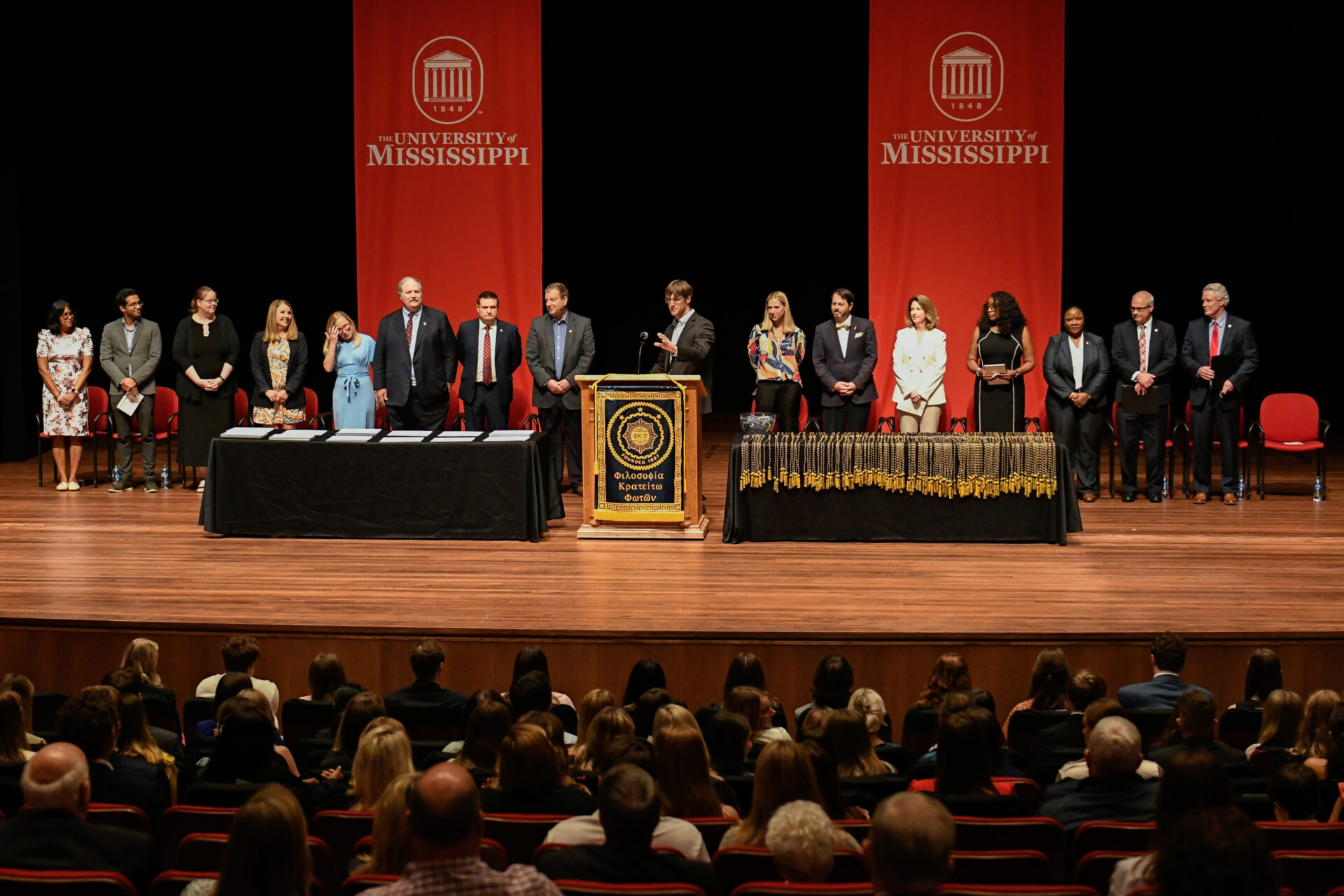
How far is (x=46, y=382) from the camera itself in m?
10.1

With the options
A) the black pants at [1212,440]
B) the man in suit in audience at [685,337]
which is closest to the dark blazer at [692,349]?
the man in suit in audience at [685,337]

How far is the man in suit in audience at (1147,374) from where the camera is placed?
30.8 feet

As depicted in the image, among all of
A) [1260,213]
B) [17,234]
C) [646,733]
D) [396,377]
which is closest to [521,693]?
[646,733]

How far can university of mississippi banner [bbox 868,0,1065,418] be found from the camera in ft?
33.0

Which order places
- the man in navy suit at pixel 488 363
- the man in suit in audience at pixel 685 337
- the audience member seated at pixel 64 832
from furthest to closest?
the man in navy suit at pixel 488 363 < the man in suit in audience at pixel 685 337 < the audience member seated at pixel 64 832

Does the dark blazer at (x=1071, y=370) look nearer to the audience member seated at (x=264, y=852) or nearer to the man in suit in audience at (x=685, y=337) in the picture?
the man in suit in audience at (x=685, y=337)

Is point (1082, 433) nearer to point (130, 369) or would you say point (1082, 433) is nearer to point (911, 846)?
point (130, 369)

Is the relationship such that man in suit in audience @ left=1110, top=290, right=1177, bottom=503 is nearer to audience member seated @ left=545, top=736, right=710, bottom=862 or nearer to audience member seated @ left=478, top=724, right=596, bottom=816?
audience member seated @ left=478, top=724, right=596, bottom=816

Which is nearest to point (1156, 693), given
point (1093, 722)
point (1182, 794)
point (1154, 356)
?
point (1093, 722)

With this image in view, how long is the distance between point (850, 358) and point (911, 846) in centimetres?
728

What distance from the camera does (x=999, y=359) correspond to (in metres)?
9.39

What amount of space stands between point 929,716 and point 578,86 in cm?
937

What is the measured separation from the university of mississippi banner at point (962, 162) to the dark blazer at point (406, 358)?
3.14 m

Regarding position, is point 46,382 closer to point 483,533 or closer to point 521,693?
point 483,533
